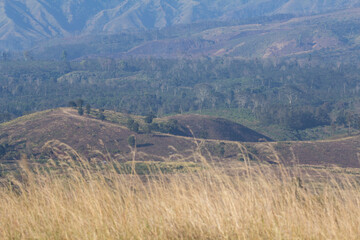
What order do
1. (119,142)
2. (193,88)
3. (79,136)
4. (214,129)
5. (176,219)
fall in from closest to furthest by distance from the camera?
(176,219)
(119,142)
(79,136)
(214,129)
(193,88)

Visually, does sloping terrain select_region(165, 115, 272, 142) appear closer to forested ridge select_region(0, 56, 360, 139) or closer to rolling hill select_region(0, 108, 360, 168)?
rolling hill select_region(0, 108, 360, 168)

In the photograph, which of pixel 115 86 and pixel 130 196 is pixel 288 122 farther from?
pixel 130 196

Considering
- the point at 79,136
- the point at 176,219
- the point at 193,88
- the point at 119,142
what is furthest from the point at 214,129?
the point at 193,88

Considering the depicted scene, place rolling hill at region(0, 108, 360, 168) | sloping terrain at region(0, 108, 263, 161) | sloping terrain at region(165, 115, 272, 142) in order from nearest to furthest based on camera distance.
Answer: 1. rolling hill at region(0, 108, 360, 168)
2. sloping terrain at region(0, 108, 263, 161)
3. sloping terrain at region(165, 115, 272, 142)

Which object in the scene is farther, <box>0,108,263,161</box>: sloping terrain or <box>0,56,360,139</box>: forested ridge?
<box>0,56,360,139</box>: forested ridge

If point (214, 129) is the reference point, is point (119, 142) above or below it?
above

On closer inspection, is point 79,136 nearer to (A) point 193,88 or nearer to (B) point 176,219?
(B) point 176,219

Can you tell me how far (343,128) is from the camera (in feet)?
251

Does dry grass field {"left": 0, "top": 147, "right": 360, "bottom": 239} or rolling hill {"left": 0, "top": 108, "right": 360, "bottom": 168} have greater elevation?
dry grass field {"left": 0, "top": 147, "right": 360, "bottom": 239}

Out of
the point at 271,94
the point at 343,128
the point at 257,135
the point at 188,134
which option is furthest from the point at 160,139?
the point at 271,94

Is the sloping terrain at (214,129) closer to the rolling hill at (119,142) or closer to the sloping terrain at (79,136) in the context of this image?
the rolling hill at (119,142)

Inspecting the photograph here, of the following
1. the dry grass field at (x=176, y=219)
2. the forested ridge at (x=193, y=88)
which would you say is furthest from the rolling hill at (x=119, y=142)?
the dry grass field at (x=176, y=219)

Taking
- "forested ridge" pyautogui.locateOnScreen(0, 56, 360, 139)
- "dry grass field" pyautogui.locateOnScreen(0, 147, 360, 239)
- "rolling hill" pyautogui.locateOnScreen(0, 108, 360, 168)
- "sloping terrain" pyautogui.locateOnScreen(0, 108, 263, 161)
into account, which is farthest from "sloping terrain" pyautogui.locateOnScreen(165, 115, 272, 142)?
"dry grass field" pyautogui.locateOnScreen(0, 147, 360, 239)

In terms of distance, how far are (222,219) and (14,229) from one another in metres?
3.04
